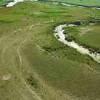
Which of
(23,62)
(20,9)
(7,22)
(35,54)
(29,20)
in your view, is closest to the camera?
(23,62)

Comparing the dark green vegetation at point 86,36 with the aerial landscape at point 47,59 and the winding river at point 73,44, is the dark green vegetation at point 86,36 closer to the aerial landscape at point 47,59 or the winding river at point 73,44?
the aerial landscape at point 47,59

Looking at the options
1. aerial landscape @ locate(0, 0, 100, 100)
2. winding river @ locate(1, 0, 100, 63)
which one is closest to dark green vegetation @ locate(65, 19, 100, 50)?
aerial landscape @ locate(0, 0, 100, 100)

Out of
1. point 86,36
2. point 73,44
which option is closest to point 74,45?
point 73,44

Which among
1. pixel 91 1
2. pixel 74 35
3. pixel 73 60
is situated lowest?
pixel 91 1

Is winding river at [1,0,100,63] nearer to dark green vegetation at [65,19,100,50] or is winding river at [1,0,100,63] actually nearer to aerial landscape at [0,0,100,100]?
aerial landscape at [0,0,100,100]

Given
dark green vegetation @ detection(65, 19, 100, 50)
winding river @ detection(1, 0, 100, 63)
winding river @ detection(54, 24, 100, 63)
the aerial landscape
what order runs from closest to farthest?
the aerial landscape
winding river @ detection(54, 24, 100, 63)
winding river @ detection(1, 0, 100, 63)
dark green vegetation @ detection(65, 19, 100, 50)

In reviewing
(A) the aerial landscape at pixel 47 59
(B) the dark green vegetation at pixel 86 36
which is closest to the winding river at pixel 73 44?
(A) the aerial landscape at pixel 47 59

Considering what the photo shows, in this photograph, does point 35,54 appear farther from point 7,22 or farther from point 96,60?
point 7,22

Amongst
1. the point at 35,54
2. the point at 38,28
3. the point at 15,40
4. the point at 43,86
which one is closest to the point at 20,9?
the point at 38,28
